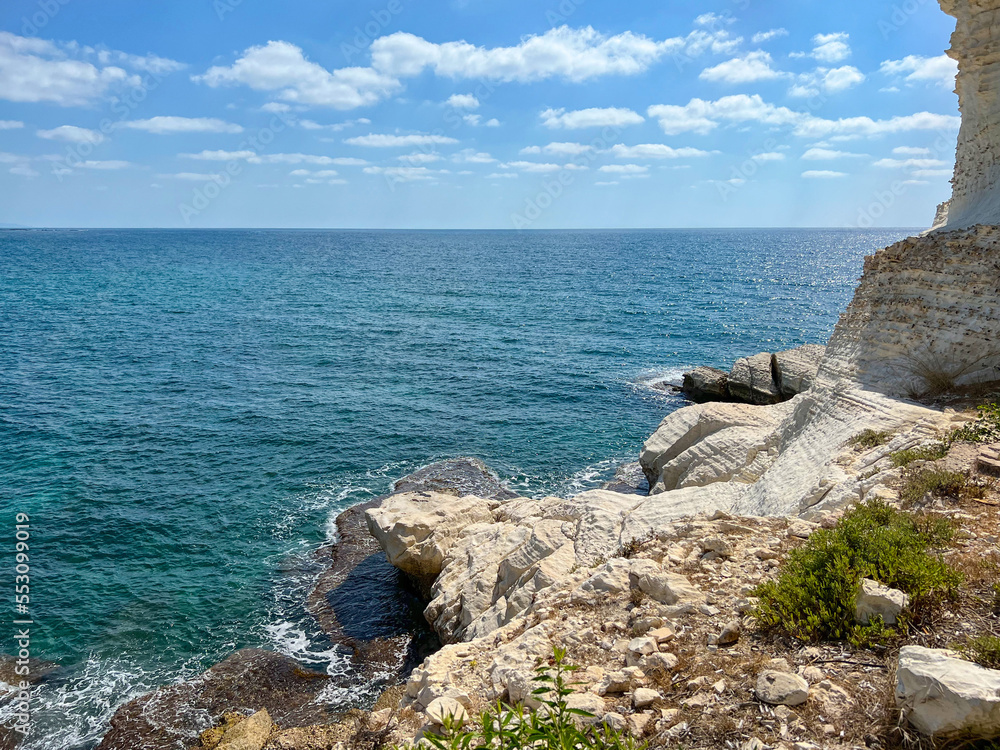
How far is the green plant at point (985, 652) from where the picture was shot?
4.88 m

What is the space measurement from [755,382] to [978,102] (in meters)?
17.2

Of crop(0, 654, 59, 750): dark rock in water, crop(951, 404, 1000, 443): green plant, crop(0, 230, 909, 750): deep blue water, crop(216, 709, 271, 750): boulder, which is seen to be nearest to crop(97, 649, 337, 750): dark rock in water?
crop(0, 230, 909, 750): deep blue water

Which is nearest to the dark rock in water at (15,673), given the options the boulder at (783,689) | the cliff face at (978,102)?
the boulder at (783,689)

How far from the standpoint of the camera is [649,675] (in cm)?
639

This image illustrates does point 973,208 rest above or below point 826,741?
above

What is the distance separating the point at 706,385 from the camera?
35312 millimetres

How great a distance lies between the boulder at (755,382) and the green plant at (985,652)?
28.4 meters

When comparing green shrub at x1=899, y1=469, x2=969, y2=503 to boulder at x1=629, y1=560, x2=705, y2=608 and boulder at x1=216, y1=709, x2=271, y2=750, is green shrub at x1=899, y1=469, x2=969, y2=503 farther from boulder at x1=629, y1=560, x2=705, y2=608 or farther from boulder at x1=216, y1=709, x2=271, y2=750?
boulder at x1=216, y1=709, x2=271, y2=750

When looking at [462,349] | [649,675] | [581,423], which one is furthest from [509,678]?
[462,349]

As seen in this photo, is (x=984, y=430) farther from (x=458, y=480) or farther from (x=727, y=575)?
(x=458, y=480)

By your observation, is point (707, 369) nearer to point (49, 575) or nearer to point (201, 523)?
point (201, 523)

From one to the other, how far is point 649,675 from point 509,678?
164 cm

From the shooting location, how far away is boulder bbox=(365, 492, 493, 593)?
1756cm

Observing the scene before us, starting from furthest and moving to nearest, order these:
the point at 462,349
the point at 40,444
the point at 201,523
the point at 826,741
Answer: the point at 462,349 < the point at 40,444 < the point at 201,523 < the point at 826,741
